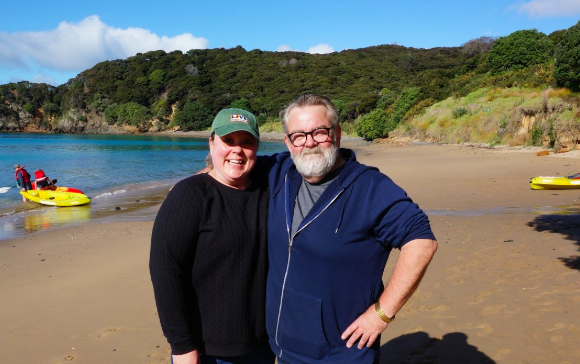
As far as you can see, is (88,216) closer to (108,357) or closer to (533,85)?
(108,357)

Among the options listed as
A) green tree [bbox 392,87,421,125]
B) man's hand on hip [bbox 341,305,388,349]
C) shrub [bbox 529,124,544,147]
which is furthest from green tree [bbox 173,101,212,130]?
man's hand on hip [bbox 341,305,388,349]

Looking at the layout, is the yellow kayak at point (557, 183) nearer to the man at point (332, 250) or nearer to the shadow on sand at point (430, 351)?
the shadow on sand at point (430, 351)

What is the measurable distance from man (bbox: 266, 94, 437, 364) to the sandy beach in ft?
6.07

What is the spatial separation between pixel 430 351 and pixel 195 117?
267 feet

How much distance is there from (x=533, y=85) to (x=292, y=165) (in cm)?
2997

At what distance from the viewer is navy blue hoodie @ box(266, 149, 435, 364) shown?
6.24 feet

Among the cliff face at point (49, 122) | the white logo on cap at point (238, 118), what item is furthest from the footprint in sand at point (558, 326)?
the cliff face at point (49, 122)

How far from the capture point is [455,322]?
13.7 ft

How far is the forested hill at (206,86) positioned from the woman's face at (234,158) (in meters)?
47.6

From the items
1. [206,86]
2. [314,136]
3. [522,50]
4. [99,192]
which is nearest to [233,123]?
[314,136]

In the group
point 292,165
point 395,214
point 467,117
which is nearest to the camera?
point 395,214

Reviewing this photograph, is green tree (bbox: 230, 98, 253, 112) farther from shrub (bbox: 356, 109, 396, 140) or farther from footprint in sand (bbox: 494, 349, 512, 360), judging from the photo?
footprint in sand (bbox: 494, 349, 512, 360)

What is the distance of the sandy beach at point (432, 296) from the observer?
381 centimetres

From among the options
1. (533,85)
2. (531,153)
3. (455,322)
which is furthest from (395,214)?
(533,85)
